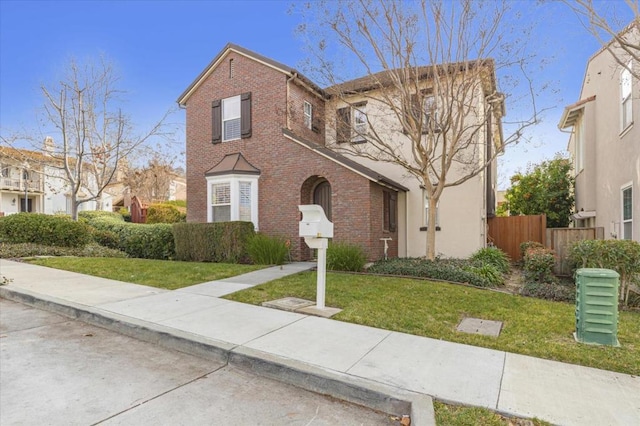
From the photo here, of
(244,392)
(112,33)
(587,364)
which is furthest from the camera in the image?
(112,33)

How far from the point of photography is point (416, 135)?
32.5ft

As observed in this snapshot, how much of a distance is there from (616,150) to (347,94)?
8.41 m

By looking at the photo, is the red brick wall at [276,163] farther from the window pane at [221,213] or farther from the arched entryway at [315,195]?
the window pane at [221,213]

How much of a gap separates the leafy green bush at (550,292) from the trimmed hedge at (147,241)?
1125cm

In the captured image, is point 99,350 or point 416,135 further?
point 416,135

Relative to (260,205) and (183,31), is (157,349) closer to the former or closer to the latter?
(260,205)

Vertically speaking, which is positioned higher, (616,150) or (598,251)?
(616,150)

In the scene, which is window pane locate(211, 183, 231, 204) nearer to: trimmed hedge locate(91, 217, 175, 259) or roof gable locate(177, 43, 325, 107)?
trimmed hedge locate(91, 217, 175, 259)

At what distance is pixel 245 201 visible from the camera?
13.5 meters

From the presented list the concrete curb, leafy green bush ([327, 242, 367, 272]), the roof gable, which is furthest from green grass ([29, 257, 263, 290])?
the roof gable

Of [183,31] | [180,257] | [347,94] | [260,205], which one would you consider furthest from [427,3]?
[180,257]

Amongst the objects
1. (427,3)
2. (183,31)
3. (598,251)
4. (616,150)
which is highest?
(183,31)

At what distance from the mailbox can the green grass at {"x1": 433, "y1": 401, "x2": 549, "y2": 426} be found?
319 centimetres

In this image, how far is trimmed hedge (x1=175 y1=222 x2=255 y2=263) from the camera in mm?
11969
